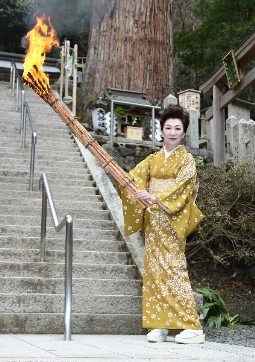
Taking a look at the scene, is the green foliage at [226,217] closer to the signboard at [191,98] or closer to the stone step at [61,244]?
the stone step at [61,244]

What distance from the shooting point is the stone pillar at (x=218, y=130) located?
10641 millimetres

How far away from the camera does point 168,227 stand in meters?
4.79

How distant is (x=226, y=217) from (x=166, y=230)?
320cm

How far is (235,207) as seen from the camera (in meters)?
8.27

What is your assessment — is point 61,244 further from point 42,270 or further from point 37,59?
point 37,59

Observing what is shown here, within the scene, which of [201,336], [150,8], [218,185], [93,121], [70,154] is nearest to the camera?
[201,336]

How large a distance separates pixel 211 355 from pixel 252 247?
489 centimetres

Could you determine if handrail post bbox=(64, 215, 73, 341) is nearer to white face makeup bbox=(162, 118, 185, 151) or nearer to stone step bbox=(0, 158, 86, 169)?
white face makeup bbox=(162, 118, 185, 151)

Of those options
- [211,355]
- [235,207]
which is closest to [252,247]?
[235,207]

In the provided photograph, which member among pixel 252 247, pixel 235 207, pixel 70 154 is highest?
pixel 70 154

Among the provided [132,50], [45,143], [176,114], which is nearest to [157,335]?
[176,114]

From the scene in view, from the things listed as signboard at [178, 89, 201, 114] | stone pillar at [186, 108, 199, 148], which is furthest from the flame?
signboard at [178, 89, 201, 114]

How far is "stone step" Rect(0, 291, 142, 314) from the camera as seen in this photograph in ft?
16.4

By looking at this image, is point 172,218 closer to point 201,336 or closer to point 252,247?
point 201,336
